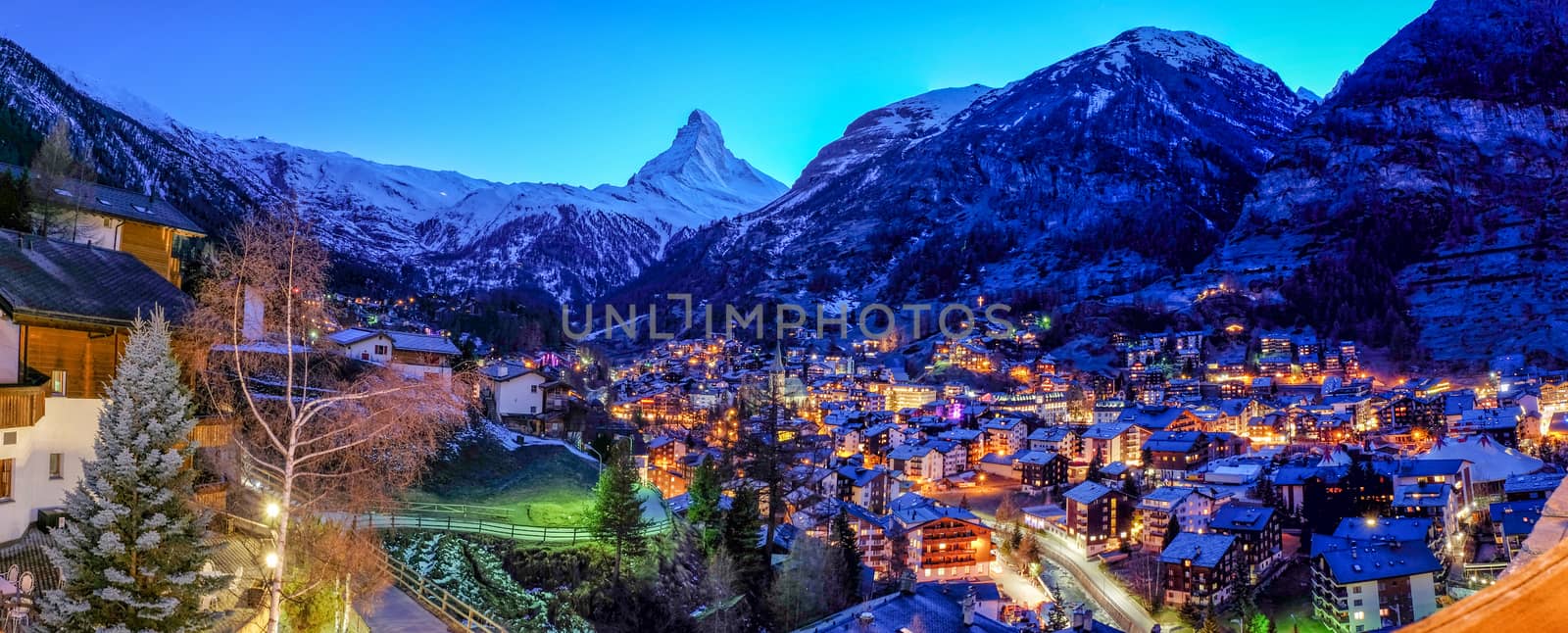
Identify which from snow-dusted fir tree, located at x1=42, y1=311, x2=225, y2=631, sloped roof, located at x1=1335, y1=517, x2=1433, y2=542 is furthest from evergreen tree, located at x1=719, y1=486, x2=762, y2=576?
sloped roof, located at x1=1335, y1=517, x2=1433, y2=542

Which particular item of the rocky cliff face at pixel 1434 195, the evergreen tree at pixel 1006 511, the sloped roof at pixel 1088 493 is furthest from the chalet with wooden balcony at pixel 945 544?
the rocky cliff face at pixel 1434 195

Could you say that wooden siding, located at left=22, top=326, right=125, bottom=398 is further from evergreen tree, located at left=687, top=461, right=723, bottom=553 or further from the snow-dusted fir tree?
evergreen tree, located at left=687, top=461, right=723, bottom=553

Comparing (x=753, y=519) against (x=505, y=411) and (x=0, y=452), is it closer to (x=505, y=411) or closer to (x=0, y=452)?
(x=505, y=411)

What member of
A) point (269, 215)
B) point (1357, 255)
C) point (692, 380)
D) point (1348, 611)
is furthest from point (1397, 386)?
point (269, 215)

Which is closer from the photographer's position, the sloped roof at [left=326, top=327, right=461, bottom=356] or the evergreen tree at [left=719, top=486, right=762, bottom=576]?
the evergreen tree at [left=719, top=486, right=762, bottom=576]

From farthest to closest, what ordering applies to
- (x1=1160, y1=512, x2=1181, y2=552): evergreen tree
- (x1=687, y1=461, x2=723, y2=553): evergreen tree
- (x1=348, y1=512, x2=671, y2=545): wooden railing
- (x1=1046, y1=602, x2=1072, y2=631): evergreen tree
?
1. (x1=1160, y1=512, x2=1181, y2=552): evergreen tree
2. (x1=1046, y1=602, x2=1072, y2=631): evergreen tree
3. (x1=687, y1=461, x2=723, y2=553): evergreen tree
4. (x1=348, y1=512, x2=671, y2=545): wooden railing

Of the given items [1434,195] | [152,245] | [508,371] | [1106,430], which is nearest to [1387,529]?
[1106,430]
